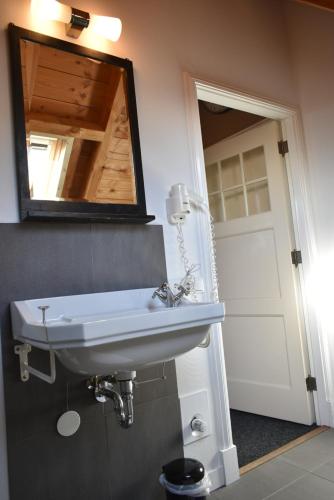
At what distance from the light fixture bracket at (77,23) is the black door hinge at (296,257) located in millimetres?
1675

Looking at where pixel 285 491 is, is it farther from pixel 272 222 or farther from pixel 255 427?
pixel 272 222

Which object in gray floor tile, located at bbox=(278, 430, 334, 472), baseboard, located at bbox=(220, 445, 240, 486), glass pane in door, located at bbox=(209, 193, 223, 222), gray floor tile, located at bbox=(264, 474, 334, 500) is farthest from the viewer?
glass pane in door, located at bbox=(209, 193, 223, 222)

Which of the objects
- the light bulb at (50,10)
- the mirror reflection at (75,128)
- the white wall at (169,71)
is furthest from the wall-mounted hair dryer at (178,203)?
the light bulb at (50,10)

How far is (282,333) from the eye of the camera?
7.70ft

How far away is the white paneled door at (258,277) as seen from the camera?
7.58 feet

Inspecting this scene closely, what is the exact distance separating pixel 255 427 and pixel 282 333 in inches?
23.5

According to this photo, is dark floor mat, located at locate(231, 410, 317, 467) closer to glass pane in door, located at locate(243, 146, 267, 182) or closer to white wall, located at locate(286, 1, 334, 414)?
white wall, located at locate(286, 1, 334, 414)

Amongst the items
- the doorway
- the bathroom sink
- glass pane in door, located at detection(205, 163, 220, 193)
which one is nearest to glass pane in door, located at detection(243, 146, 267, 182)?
the doorway

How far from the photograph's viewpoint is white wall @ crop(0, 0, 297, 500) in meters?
1.40

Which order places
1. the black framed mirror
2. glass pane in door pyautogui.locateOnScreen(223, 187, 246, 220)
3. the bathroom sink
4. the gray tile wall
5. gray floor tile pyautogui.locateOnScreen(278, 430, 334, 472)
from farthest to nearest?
glass pane in door pyautogui.locateOnScreen(223, 187, 246, 220) → gray floor tile pyautogui.locateOnScreen(278, 430, 334, 472) → the black framed mirror → the gray tile wall → the bathroom sink

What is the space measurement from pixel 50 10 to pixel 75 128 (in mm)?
432

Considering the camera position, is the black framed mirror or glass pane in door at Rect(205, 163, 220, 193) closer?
the black framed mirror

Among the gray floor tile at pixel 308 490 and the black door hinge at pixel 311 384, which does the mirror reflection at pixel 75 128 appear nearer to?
the gray floor tile at pixel 308 490

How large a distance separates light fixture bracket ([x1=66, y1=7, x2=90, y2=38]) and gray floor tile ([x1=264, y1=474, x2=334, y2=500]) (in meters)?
2.08
